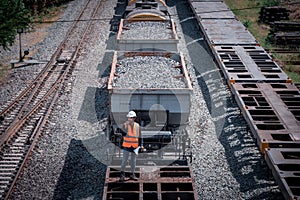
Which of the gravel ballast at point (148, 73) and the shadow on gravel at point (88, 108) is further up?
the gravel ballast at point (148, 73)

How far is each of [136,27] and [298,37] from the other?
27.9ft

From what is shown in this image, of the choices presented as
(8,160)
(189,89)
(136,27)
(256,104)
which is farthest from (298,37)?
(8,160)

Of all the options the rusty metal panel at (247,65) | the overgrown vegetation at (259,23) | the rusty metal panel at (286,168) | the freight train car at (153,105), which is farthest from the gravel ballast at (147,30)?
the rusty metal panel at (286,168)

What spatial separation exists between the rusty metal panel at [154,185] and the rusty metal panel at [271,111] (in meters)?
2.14

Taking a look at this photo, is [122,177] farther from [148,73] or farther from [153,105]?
[148,73]

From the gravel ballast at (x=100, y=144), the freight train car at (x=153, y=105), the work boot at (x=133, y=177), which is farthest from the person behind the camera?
the freight train car at (x=153, y=105)

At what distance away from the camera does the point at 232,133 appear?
39.8ft

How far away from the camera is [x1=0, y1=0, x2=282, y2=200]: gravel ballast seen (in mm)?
9555

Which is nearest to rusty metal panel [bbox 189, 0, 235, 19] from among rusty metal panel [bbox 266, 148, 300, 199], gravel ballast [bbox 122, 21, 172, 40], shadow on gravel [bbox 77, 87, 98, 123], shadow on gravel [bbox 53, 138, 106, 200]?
gravel ballast [bbox 122, 21, 172, 40]

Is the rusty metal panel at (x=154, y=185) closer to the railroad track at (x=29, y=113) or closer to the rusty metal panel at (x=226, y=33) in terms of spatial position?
the railroad track at (x=29, y=113)

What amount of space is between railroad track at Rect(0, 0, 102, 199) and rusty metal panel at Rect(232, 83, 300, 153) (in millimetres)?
5818

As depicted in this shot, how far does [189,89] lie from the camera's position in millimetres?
10258

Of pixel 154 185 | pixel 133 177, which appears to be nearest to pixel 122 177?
pixel 133 177

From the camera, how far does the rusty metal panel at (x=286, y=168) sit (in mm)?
8078
